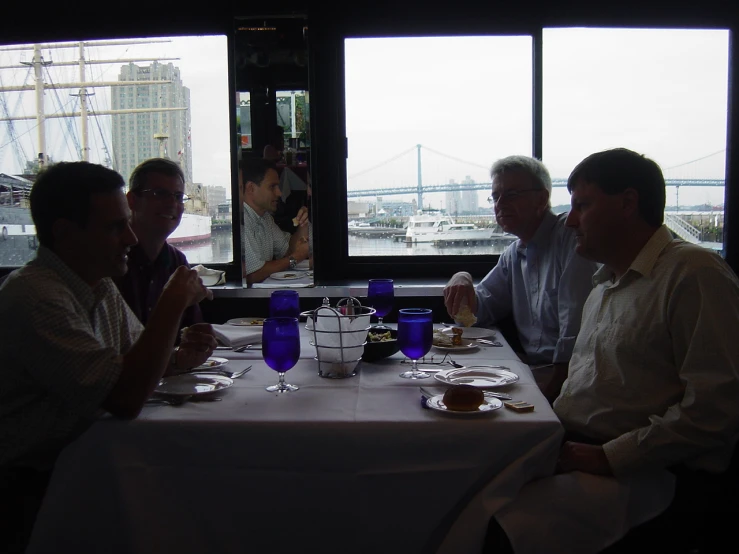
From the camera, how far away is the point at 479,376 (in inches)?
67.4

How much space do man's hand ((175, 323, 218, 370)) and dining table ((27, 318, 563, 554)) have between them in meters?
0.47

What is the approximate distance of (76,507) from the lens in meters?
1.30

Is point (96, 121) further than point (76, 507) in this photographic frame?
Yes

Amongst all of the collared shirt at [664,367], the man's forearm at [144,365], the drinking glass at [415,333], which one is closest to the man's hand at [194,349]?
the man's forearm at [144,365]

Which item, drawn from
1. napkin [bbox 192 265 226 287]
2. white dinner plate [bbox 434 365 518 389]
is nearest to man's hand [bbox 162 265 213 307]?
white dinner plate [bbox 434 365 518 389]

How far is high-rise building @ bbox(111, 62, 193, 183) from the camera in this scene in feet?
12.0

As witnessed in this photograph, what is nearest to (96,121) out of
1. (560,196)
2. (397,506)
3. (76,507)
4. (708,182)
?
(560,196)

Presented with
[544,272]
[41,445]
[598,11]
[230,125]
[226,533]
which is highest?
[598,11]

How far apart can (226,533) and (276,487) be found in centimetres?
14

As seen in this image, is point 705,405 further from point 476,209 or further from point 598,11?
point 598,11

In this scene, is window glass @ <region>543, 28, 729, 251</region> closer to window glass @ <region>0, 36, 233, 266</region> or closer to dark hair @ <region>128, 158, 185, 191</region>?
window glass @ <region>0, 36, 233, 266</region>

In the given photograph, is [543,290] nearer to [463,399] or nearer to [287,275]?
[463,399]

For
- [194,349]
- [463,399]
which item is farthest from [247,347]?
[463,399]

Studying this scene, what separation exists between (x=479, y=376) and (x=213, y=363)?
0.77 m
